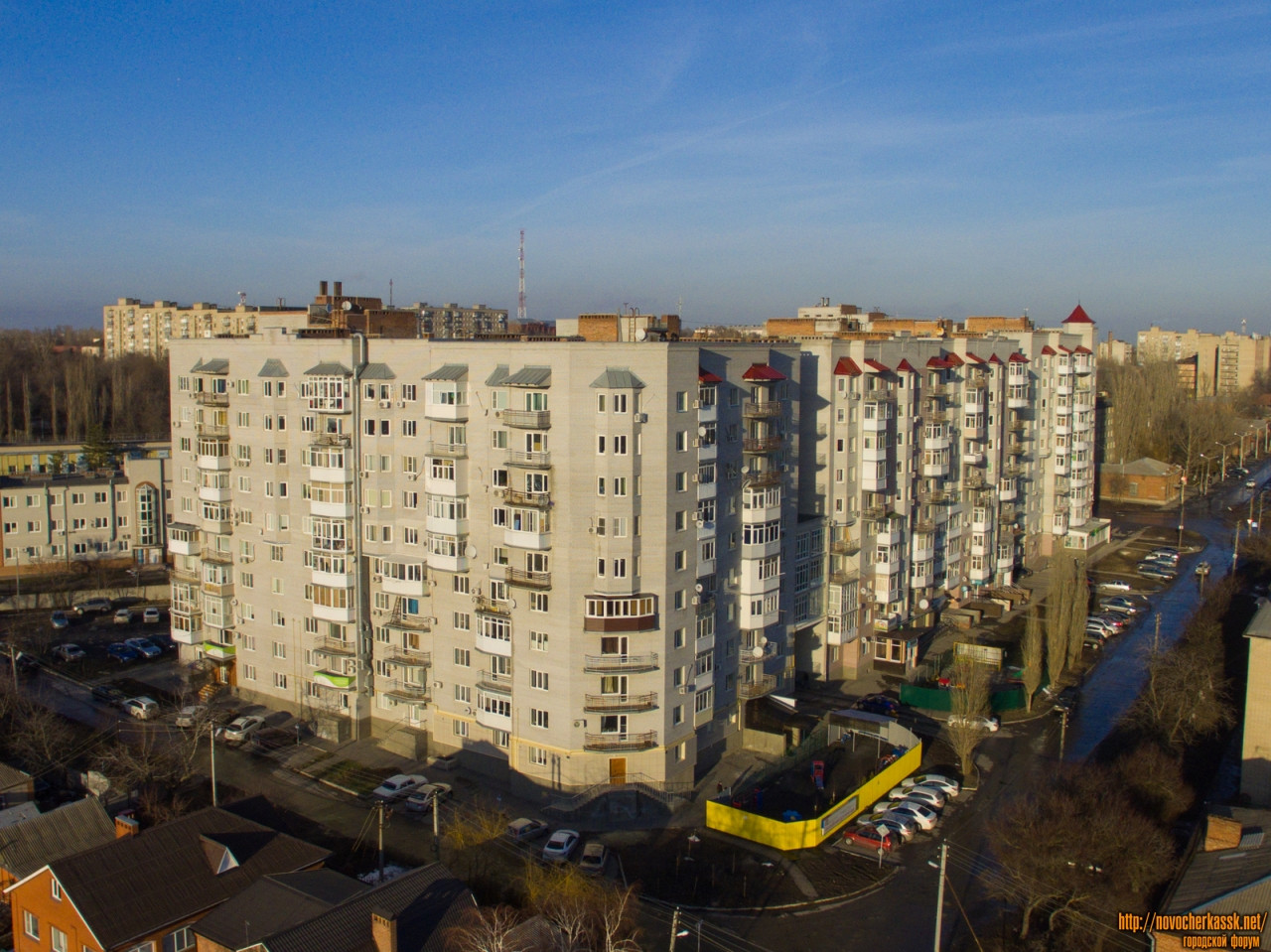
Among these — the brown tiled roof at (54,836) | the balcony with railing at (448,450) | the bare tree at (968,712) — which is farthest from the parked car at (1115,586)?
the brown tiled roof at (54,836)

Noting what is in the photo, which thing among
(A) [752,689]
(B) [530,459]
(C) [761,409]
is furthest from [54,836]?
(C) [761,409]

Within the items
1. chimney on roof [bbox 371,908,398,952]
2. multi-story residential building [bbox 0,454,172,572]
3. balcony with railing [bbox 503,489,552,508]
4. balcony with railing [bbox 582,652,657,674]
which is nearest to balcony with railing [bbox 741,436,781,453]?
balcony with railing [bbox 503,489,552,508]

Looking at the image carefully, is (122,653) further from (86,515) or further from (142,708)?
(86,515)

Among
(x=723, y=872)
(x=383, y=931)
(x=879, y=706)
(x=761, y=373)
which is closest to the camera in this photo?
(x=383, y=931)

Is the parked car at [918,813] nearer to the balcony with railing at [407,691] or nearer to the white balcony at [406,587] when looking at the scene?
the balcony with railing at [407,691]

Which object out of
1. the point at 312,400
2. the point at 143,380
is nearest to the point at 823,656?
the point at 312,400

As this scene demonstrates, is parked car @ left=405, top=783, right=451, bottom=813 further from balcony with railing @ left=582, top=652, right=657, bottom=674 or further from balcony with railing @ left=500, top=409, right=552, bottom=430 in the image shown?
balcony with railing @ left=500, top=409, right=552, bottom=430
